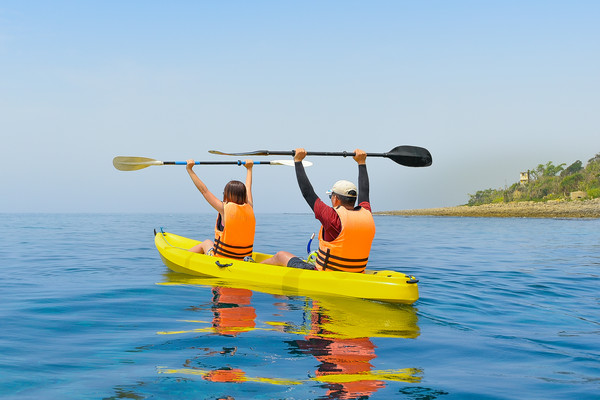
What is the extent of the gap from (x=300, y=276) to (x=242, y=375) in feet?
10.0

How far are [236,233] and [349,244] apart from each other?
2.28 meters

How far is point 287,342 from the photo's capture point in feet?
13.1

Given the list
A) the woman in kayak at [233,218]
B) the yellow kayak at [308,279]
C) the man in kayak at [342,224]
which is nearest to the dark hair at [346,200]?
the man in kayak at [342,224]

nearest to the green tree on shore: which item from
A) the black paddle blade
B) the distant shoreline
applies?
the distant shoreline

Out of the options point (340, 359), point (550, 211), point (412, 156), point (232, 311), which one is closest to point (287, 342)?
point (340, 359)

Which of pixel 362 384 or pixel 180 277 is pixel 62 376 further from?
pixel 180 277

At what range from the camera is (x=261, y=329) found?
440cm

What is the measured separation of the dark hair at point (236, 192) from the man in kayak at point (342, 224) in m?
1.35

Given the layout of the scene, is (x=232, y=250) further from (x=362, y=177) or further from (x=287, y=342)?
(x=287, y=342)

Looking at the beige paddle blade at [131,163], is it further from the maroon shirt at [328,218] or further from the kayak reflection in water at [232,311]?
the maroon shirt at [328,218]

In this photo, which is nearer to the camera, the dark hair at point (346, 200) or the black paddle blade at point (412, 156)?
the dark hair at point (346, 200)

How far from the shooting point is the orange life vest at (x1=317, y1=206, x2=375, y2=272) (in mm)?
5352

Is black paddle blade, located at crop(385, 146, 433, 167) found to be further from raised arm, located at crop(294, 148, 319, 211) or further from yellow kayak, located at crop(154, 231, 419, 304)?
raised arm, located at crop(294, 148, 319, 211)

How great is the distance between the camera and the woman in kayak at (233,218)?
22.6 ft
